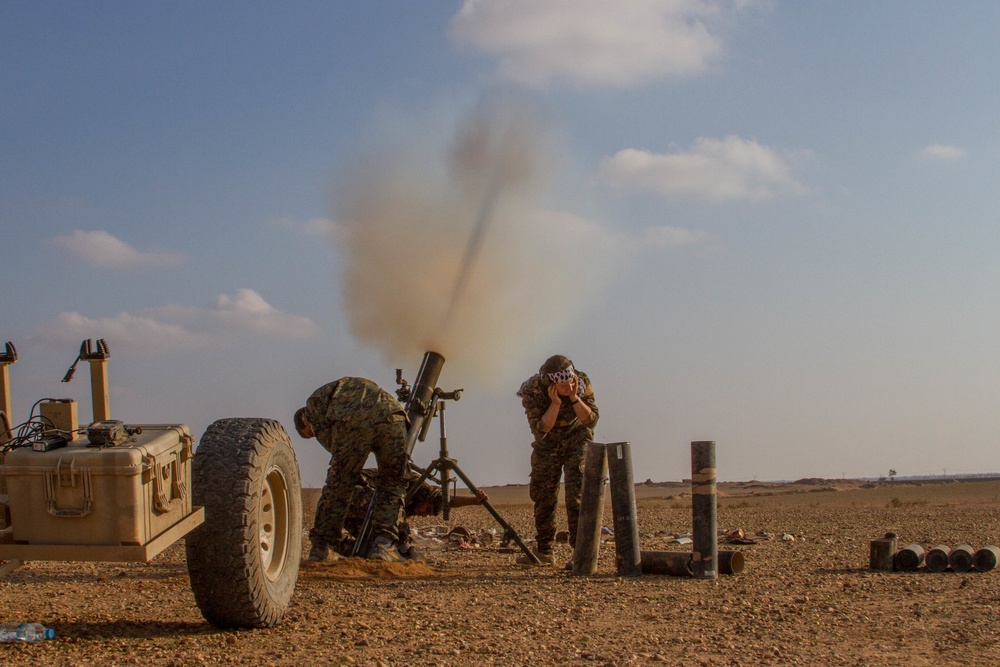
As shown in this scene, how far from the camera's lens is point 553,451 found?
9367mm

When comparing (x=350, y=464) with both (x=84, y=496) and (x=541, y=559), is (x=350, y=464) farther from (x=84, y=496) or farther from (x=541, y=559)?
(x=84, y=496)

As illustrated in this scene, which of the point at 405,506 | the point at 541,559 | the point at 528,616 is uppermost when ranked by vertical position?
the point at 405,506

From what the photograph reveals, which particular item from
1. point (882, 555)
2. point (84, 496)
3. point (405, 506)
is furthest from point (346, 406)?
point (882, 555)

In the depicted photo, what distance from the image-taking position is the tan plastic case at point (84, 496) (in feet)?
15.4

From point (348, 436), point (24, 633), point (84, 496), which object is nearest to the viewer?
point (84, 496)

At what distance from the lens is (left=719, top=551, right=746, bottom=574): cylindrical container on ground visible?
325 inches

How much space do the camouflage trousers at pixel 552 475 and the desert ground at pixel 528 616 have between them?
1.55ft

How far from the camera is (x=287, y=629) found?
574 centimetres

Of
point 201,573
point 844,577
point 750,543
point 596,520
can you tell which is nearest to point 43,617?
point 201,573

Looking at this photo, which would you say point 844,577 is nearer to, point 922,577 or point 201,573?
point 922,577

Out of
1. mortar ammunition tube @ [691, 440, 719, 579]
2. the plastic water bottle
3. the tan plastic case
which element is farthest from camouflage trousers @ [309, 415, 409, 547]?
the tan plastic case

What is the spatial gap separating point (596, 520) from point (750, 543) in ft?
10.5

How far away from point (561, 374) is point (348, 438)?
1.92 m

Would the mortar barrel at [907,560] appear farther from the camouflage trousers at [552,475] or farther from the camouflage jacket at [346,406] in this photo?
the camouflage jacket at [346,406]
